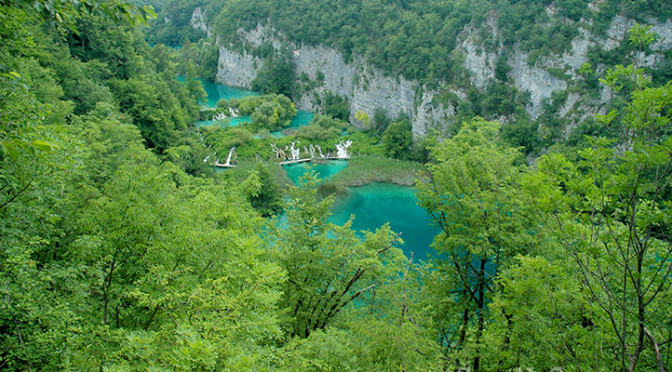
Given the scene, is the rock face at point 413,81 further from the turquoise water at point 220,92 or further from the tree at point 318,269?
the tree at point 318,269

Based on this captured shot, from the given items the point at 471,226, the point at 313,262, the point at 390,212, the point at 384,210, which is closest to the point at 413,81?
the point at 384,210

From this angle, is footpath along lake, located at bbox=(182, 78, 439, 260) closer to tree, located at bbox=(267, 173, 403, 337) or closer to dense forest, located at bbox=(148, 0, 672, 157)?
dense forest, located at bbox=(148, 0, 672, 157)

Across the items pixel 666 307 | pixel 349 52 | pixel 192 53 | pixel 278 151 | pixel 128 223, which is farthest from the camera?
pixel 192 53

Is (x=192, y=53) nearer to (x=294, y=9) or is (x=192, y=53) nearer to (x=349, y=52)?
(x=294, y=9)

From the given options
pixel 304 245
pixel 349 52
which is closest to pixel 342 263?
pixel 304 245

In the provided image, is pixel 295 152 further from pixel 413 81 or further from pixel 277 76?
pixel 277 76
